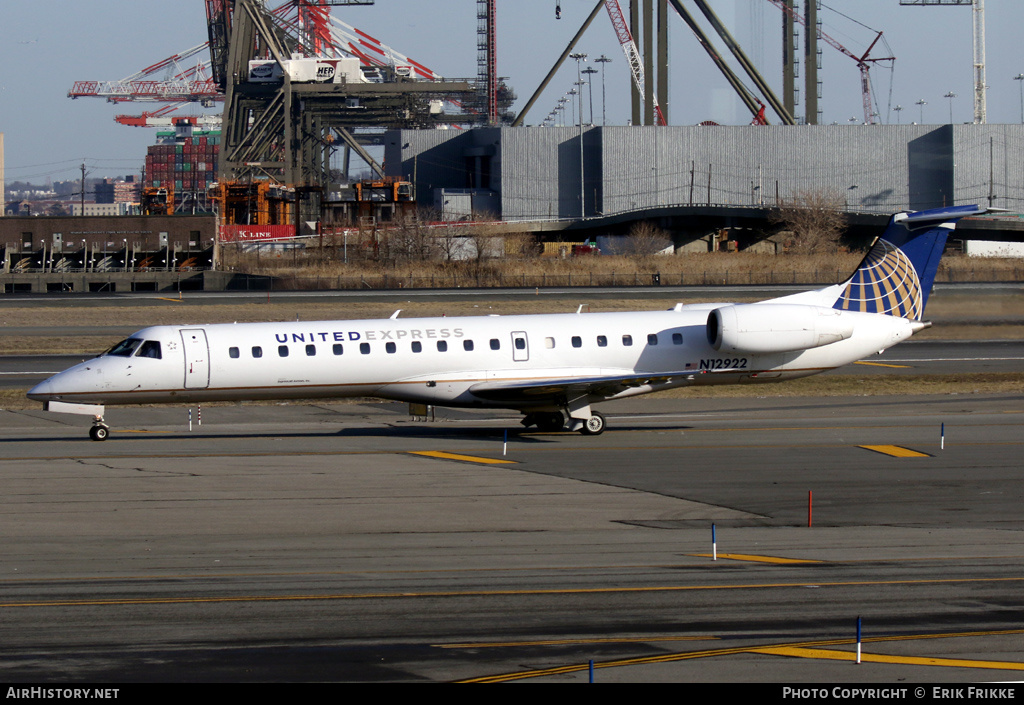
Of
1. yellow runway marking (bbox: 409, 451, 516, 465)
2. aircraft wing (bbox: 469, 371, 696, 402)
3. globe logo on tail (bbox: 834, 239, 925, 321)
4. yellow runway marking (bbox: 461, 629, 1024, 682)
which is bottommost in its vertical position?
yellow runway marking (bbox: 409, 451, 516, 465)

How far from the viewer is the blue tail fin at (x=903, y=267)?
96.2ft

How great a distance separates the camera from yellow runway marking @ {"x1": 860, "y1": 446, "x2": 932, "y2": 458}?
23594 mm

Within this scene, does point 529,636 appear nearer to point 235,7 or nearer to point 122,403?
point 122,403

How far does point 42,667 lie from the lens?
9945 mm

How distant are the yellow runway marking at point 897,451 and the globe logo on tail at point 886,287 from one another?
5.67 metres

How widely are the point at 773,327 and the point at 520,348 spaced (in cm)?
655

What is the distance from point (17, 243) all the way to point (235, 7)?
5518cm

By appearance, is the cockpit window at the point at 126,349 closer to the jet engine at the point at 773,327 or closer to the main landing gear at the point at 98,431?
the main landing gear at the point at 98,431

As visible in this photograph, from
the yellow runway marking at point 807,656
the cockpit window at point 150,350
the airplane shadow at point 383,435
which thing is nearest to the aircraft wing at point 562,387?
the airplane shadow at point 383,435

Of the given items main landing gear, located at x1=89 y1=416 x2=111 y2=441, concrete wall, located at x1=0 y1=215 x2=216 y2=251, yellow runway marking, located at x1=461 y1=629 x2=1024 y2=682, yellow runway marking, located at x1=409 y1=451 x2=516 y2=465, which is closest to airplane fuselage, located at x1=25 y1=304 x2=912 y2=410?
main landing gear, located at x1=89 y1=416 x2=111 y2=441

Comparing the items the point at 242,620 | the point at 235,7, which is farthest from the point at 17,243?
the point at 242,620

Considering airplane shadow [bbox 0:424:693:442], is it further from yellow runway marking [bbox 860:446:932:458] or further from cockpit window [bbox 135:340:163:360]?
yellow runway marking [bbox 860:446:932:458]

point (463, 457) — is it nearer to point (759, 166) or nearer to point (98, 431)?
point (98, 431)

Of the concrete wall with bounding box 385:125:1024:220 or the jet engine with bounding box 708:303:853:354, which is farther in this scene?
the concrete wall with bounding box 385:125:1024:220
